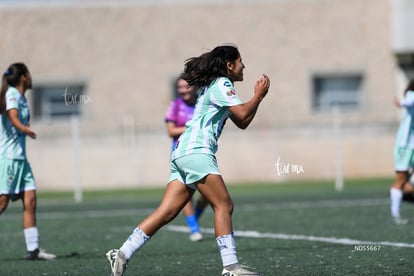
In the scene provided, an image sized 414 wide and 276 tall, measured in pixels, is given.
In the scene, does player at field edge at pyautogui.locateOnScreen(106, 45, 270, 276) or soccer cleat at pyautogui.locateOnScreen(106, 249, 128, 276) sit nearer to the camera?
player at field edge at pyautogui.locateOnScreen(106, 45, 270, 276)

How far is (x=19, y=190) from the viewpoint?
429 inches

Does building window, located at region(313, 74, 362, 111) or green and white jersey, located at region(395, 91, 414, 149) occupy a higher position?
building window, located at region(313, 74, 362, 111)

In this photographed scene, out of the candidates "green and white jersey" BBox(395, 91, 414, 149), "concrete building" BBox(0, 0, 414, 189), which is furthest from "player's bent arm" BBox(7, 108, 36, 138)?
"concrete building" BBox(0, 0, 414, 189)

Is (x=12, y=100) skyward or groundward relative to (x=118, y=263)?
skyward

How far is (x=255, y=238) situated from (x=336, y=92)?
2163cm

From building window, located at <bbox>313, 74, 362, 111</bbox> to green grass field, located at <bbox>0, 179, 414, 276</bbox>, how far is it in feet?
37.7

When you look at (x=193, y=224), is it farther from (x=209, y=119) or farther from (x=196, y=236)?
(x=209, y=119)

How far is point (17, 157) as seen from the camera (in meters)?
10.9

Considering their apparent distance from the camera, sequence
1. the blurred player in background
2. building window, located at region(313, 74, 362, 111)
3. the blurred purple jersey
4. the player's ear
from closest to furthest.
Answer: the player's ear
the blurred purple jersey
the blurred player in background
building window, located at region(313, 74, 362, 111)

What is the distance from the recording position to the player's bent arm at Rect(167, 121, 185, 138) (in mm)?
12742

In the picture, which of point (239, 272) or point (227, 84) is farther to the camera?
point (227, 84)

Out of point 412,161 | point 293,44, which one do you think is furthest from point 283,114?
point 412,161

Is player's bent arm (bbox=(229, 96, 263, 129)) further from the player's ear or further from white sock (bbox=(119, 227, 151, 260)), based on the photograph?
white sock (bbox=(119, 227, 151, 260))

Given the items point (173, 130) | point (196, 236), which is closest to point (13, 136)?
point (173, 130)
